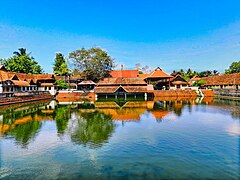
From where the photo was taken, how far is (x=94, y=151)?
31.1ft

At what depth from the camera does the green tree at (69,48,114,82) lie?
42469 mm

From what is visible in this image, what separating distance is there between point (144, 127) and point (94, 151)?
5.88 metres

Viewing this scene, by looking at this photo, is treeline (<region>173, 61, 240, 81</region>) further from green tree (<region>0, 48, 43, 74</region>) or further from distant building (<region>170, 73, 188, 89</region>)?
green tree (<region>0, 48, 43, 74</region>)

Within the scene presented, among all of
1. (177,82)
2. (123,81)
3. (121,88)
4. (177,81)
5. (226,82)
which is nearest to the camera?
(121,88)

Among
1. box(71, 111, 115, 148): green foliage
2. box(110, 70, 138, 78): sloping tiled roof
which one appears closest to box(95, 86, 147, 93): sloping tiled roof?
box(110, 70, 138, 78): sloping tiled roof

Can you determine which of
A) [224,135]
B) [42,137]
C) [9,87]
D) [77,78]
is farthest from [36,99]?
[224,135]

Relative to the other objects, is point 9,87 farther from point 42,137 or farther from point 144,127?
point 144,127

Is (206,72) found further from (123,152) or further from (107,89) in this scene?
(123,152)

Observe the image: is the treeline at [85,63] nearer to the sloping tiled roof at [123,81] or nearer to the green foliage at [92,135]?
the sloping tiled roof at [123,81]

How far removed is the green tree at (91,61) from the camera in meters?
42.5

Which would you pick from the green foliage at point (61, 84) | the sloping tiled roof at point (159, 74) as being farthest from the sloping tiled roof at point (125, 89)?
the green foliage at point (61, 84)

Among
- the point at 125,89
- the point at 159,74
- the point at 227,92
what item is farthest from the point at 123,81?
the point at 227,92

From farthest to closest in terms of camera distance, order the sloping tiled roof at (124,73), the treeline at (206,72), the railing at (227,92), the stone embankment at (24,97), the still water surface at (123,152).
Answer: the treeline at (206,72), the sloping tiled roof at (124,73), the railing at (227,92), the stone embankment at (24,97), the still water surface at (123,152)

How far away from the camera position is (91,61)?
4212 centimetres
